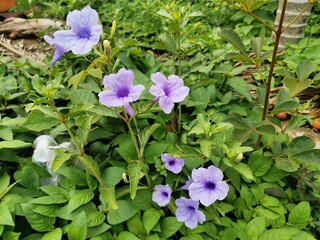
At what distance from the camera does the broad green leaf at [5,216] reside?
1240 mm

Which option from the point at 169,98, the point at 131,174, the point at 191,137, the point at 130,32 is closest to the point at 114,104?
the point at 169,98

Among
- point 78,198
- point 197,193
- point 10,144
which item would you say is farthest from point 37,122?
point 197,193

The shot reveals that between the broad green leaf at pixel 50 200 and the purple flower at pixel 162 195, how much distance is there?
0.34 m

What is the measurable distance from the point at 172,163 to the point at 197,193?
19cm

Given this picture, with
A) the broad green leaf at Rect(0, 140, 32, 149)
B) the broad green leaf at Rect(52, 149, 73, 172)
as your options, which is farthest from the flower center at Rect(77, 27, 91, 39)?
the broad green leaf at Rect(0, 140, 32, 149)

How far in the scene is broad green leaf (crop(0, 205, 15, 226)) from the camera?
1240mm

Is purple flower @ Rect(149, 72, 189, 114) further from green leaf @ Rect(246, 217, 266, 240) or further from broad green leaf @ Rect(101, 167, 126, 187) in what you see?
green leaf @ Rect(246, 217, 266, 240)

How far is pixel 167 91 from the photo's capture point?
1.14m

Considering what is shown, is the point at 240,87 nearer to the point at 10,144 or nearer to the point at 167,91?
the point at 167,91

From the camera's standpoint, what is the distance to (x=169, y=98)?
1.12 metres

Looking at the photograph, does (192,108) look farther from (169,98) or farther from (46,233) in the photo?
(46,233)

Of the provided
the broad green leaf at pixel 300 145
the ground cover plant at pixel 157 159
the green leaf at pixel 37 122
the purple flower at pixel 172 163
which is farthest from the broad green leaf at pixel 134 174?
the broad green leaf at pixel 300 145

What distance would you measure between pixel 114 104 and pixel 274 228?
0.80m

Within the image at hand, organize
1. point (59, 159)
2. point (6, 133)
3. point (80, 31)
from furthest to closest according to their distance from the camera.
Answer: point (6, 133)
point (59, 159)
point (80, 31)
